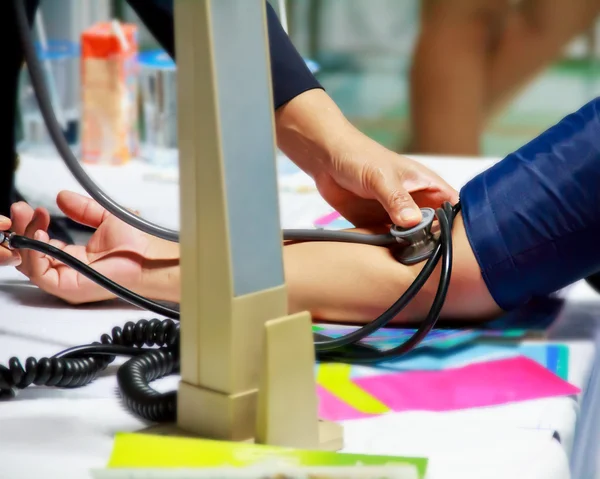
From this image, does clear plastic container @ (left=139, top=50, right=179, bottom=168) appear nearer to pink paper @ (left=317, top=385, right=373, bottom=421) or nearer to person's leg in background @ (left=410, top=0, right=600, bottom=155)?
pink paper @ (left=317, top=385, right=373, bottom=421)

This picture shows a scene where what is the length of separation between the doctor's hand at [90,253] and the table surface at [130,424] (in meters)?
0.02

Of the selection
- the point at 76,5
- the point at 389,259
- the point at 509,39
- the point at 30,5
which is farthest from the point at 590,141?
the point at 509,39

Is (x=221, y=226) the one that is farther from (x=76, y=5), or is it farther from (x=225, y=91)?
(x=76, y=5)

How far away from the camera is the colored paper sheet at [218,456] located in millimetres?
489

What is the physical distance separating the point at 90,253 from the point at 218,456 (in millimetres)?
449

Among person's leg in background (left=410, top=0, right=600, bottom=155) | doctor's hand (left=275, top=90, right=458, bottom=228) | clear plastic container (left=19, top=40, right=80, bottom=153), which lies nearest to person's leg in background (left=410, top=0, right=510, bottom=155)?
person's leg in background (left=410, top=0, right=600, bottom=155)

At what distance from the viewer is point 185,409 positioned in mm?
549

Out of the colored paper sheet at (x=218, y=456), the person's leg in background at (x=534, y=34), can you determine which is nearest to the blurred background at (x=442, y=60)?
the person's leg in background at (x=534, y=34)

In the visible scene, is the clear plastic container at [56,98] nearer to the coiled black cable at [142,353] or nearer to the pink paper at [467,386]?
the coiled black cable at [142,353]

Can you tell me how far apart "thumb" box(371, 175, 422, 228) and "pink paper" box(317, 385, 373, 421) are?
0.20 m

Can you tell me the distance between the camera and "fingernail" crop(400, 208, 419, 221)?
796 mm

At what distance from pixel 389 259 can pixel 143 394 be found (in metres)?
0.31

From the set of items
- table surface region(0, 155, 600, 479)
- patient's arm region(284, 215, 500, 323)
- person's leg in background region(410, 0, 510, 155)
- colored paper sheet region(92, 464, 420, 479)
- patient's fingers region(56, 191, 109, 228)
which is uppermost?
person's leg in background region(410, 0, 510, 155)

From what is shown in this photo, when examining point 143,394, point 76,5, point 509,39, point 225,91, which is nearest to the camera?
point 225,91
